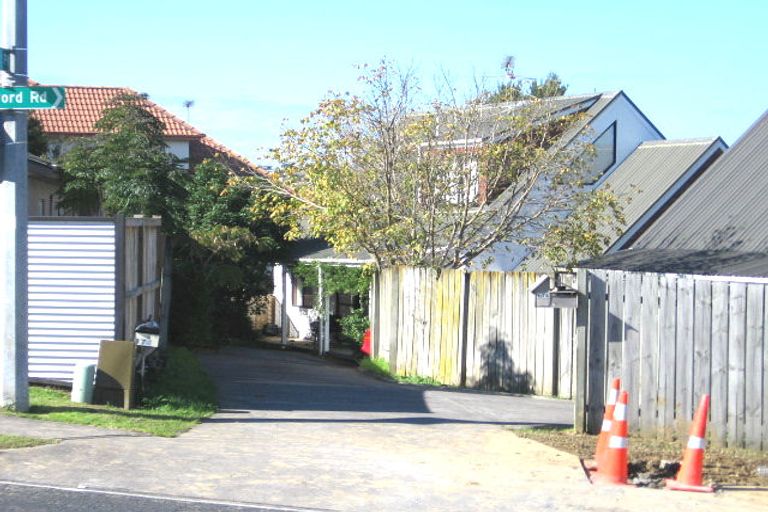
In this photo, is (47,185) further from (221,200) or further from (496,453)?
(496,453)

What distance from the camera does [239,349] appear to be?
986 inches

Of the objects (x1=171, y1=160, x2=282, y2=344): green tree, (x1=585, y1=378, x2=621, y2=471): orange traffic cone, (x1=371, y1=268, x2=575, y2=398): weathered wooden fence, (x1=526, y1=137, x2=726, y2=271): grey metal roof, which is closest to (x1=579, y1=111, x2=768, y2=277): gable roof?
(x1=371, y1=268, x2=575, y2=398): weathered wooden fence

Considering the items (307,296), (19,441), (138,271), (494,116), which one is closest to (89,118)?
(307,296)

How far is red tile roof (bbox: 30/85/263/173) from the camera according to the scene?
3653cm

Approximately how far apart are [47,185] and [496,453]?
56.0 feet

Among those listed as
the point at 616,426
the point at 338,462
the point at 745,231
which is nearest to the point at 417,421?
the point at 338,462

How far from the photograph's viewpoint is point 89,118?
37656 millimetres

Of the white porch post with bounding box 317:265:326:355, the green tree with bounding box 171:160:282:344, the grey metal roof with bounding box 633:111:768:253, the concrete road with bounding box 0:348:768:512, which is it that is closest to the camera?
the concrete road with bounding box 0:348:768:512

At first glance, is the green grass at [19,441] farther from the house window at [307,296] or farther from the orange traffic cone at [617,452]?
the house window at [307,296]

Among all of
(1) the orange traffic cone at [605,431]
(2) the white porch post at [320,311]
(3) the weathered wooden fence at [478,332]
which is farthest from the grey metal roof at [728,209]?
(2) the white porch post at [320,311]

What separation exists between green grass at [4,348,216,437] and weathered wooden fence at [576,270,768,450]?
4653mm

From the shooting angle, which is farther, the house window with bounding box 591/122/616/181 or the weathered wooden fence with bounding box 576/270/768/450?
the house window with bounding box 591/122/616/181

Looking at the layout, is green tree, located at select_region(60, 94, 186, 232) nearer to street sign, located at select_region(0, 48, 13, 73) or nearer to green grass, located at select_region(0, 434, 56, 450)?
street sign, located at select_region(0, 48, 13, 73)

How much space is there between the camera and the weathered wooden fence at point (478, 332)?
1559 cm
